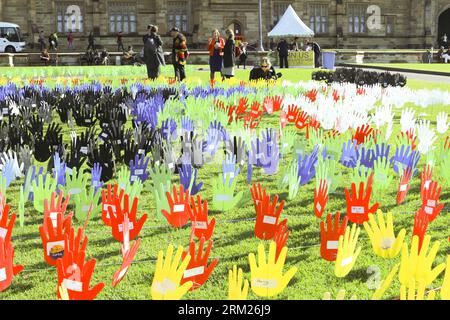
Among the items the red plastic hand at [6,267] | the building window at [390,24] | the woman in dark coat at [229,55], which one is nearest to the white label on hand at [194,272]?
the red plastic hand at [6,267]

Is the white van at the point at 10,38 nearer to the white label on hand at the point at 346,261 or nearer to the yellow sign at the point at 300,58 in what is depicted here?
the yellow sign at the point at 300,58

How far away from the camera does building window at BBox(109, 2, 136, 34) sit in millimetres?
40625

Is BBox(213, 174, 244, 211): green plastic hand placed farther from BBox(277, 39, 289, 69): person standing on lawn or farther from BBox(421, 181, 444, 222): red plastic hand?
BBox(277, 39, 289, 69): person standing on lawn

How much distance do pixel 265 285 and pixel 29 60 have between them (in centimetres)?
3274

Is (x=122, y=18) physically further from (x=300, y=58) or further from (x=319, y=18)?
(x=300, y=58)

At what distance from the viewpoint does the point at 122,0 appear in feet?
133

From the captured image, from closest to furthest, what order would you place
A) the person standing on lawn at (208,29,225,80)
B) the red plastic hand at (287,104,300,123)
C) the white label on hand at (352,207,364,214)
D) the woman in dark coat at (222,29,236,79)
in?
the white label on hand at (352,207,364,214) → the red plastic hand at (287,104,300,123) → the woman in dark coat at (222,29,236,79) → the person standing on lawn at (208,29,225,80)

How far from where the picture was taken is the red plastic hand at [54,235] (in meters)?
3.30

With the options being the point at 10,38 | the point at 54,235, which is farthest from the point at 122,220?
the point at 10,38

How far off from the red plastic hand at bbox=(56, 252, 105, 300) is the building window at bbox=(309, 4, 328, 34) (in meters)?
42.3

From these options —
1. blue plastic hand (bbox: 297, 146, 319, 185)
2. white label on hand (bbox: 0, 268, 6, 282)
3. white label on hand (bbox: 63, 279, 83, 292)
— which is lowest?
white label on hand (bbox: 0, 268, 6, 282)

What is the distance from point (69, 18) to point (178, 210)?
3836cm

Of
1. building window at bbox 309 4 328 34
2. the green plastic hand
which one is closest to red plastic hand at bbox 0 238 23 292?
the green plastic hand
